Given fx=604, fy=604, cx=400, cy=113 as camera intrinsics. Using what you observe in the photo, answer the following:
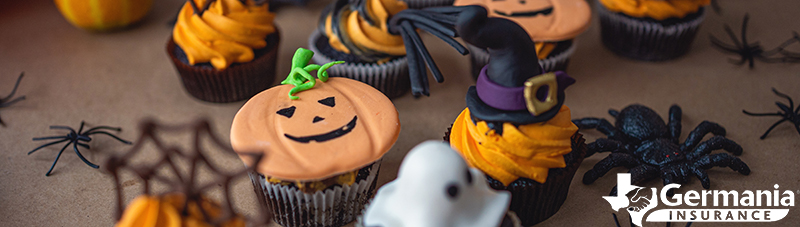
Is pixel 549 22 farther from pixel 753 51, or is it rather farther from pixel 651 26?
pixel 753 51

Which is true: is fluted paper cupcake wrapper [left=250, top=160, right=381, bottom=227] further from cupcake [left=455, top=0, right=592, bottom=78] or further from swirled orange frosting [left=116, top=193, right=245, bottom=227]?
cupcake [left=455, top=0, right=592, bottom=78]

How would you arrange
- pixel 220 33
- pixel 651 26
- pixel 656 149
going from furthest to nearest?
pixel 651 26
pixel 220 33
pixel 656 149

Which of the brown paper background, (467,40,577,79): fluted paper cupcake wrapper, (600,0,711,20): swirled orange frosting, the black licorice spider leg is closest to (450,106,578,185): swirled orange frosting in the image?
the black licorice spider leg

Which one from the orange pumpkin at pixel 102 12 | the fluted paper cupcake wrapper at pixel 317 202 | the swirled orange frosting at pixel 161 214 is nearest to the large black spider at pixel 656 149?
the fluted paper cupcake wrapper at pixel 317 202

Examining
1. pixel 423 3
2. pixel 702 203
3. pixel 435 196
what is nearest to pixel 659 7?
pixel 702 203

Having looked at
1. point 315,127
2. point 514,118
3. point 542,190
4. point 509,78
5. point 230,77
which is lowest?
point 230,77

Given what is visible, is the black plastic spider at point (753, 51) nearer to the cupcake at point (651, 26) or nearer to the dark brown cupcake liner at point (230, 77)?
the cupcake at point (651, 26)
